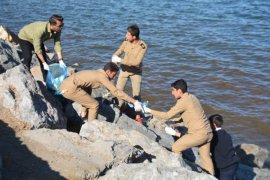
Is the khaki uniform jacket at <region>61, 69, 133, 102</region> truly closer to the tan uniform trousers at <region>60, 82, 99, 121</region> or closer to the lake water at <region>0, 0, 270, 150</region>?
the tan uniform trousers at <region>60, 82, 99, 121</region>

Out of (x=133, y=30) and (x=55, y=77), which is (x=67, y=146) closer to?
(x=55, y=77)

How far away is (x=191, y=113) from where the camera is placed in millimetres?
7949

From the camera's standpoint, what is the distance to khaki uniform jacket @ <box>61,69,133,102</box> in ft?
27.4

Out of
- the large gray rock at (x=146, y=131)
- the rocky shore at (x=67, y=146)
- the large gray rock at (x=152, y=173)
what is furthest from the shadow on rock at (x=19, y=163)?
the large gray rock at (x=146, y=131)

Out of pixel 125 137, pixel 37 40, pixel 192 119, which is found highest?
pixel 37 40

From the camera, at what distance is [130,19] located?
2230cm

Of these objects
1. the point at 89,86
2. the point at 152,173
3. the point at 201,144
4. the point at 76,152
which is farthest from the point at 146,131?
the point at 152,173

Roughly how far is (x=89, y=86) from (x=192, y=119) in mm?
2319

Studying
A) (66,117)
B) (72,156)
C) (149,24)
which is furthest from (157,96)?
(149,24)

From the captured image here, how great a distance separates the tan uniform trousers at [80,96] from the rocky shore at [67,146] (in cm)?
39

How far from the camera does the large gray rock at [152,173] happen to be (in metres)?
5.73

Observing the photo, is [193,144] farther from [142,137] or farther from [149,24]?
[149,24]

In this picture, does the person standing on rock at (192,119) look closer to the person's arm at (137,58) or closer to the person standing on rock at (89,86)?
the person standing on rock at (89,86)

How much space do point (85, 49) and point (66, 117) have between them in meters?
9.33
